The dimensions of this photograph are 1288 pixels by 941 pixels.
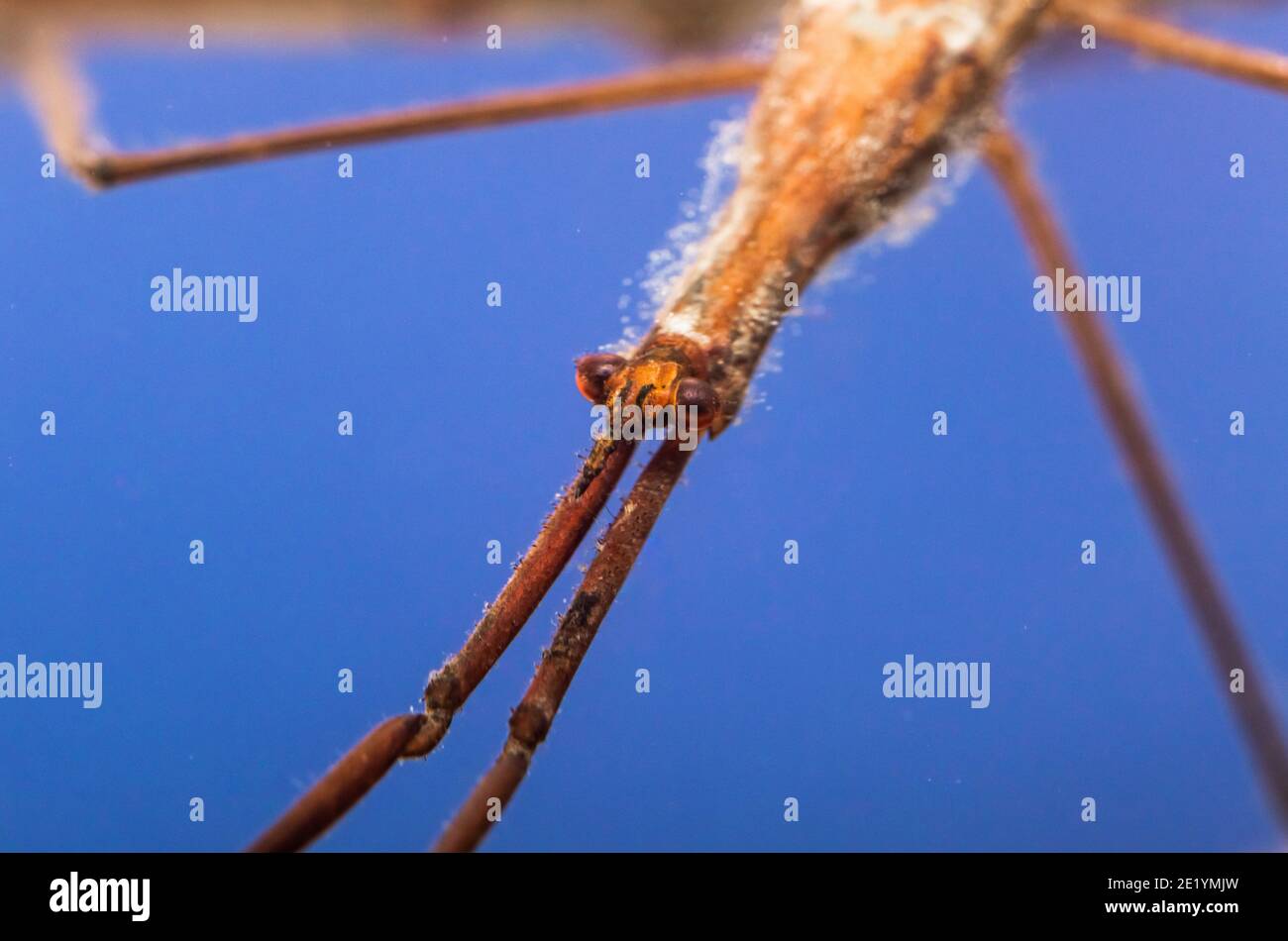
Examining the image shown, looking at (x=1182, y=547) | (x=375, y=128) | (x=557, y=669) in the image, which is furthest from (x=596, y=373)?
(x=1182, y=547)

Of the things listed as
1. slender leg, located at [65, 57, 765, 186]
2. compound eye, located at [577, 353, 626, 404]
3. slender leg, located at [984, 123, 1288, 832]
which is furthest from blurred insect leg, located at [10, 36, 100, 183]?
slender leg, located at [984, 123, 1288, 832]

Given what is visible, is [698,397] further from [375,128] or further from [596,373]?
[375,128]

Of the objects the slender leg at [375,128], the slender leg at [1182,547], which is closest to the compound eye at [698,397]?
the slender leg at [375,128]

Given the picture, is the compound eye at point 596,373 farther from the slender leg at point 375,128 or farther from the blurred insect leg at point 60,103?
the blurred insect leg at point 60,103

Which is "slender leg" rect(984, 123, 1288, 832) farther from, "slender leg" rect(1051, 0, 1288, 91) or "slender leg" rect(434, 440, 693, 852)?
"slender leg" rect(434, 440, 693, 852)

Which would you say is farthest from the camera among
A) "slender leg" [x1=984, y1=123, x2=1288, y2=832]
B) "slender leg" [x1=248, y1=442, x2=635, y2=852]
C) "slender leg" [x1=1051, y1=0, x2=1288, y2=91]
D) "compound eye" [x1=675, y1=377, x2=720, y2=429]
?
"slender leg" [x1=984, y1=123, x2=1288, y2=832]
